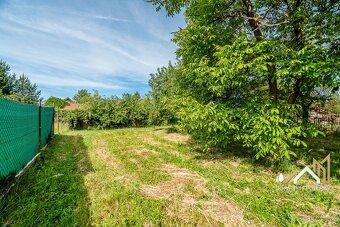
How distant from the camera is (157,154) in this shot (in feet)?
19.9

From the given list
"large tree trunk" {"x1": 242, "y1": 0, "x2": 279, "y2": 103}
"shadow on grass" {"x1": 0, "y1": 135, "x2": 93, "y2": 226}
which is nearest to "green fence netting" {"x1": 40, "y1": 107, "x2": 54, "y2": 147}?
"shadow on grass" {"x1": 0, "y1": 135, "x2": 93, "y2": 226}

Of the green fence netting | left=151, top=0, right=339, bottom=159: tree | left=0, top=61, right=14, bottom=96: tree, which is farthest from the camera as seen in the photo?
left=0, top=61, right=14, bottom=96: tree

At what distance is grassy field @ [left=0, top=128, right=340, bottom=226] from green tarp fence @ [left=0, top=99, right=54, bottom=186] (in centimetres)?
30

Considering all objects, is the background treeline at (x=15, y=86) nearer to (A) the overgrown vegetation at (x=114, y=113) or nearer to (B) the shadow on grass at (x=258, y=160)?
(A) the overgrown vegetation at (x=114, y=113)

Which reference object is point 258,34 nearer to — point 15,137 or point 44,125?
point 15,137

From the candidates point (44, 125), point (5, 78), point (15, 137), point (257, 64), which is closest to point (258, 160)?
point (257, 64)

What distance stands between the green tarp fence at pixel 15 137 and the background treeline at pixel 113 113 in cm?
1051

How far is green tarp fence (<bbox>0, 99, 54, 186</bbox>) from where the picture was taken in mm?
3048

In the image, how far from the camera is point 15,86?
30.6 metres

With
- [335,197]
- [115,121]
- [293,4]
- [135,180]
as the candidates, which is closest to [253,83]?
[293,4]

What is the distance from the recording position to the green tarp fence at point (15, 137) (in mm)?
3048

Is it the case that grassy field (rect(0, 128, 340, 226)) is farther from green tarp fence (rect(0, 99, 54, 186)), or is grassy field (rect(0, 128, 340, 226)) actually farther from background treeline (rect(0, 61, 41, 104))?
background treeline (rect(0, 61, 41, 104))

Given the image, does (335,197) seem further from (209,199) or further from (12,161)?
(12,161)

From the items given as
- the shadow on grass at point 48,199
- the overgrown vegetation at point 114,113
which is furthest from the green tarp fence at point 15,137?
the overgrown vegetation at point 114,113
